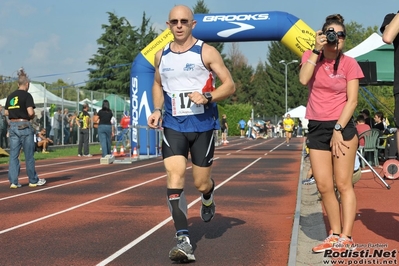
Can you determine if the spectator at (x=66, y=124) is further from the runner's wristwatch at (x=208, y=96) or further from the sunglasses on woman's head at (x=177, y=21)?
the runner's wristwatch at (x=208, y=96)

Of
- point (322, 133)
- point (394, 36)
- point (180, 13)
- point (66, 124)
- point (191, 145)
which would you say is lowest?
point (66, 124)

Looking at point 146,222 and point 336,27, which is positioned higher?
point 336,27

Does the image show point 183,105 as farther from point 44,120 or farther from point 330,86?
point 44,120

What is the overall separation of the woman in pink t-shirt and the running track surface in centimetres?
65

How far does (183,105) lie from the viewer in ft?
21.0

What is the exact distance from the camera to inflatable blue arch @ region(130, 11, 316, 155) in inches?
880

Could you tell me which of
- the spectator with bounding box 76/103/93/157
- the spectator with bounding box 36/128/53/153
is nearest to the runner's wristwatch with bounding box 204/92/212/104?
the spectator with bounding box 76/103/93/157

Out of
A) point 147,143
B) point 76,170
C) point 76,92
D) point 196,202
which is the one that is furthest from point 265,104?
point 196,202

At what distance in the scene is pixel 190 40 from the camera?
6465 mm

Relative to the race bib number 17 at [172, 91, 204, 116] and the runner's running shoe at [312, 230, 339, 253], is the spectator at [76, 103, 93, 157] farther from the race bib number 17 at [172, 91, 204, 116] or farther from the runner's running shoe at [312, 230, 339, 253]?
the runner's running shoe at [312, 230, 339, 253]

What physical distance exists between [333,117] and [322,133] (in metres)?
0.17

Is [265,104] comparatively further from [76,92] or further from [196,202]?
[196,202]

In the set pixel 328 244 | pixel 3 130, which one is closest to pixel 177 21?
pixel 328 244

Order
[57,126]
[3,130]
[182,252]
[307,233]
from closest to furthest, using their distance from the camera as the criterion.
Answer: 1. [182,252]
2. [307,233]
3. [3,130]
4. [57,126]
